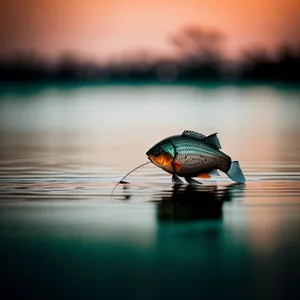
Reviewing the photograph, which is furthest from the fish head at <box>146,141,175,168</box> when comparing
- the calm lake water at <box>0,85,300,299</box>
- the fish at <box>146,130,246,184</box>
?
the calm lake water at <box>0,85,300,299</box>

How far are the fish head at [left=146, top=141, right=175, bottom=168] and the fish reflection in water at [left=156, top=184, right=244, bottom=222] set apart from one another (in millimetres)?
237

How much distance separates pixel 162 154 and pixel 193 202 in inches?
32.5

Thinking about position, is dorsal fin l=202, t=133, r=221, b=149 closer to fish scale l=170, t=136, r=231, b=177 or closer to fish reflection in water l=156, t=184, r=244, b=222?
fish scale l=170, t=136, r=231, b=177

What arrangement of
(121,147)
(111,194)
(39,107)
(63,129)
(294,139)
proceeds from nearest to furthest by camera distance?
(111,194) → (121,147) → (294,139) → (63,129) → (39,107)

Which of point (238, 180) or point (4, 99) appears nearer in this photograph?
point (238, 180)

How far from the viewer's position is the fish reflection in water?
721 centimetres

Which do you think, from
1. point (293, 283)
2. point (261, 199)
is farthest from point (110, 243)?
point (261, 199)

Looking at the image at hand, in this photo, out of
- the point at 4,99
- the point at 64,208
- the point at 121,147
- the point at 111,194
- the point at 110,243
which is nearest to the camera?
the point at 110,243

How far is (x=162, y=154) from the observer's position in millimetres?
8703

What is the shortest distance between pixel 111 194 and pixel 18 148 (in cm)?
625

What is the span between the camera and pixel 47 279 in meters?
5.23

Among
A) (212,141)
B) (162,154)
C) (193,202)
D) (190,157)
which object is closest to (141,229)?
(193,202)

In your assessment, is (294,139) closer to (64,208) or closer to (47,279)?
(64,208)

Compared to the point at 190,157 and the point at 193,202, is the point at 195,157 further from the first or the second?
the point at 193,202
